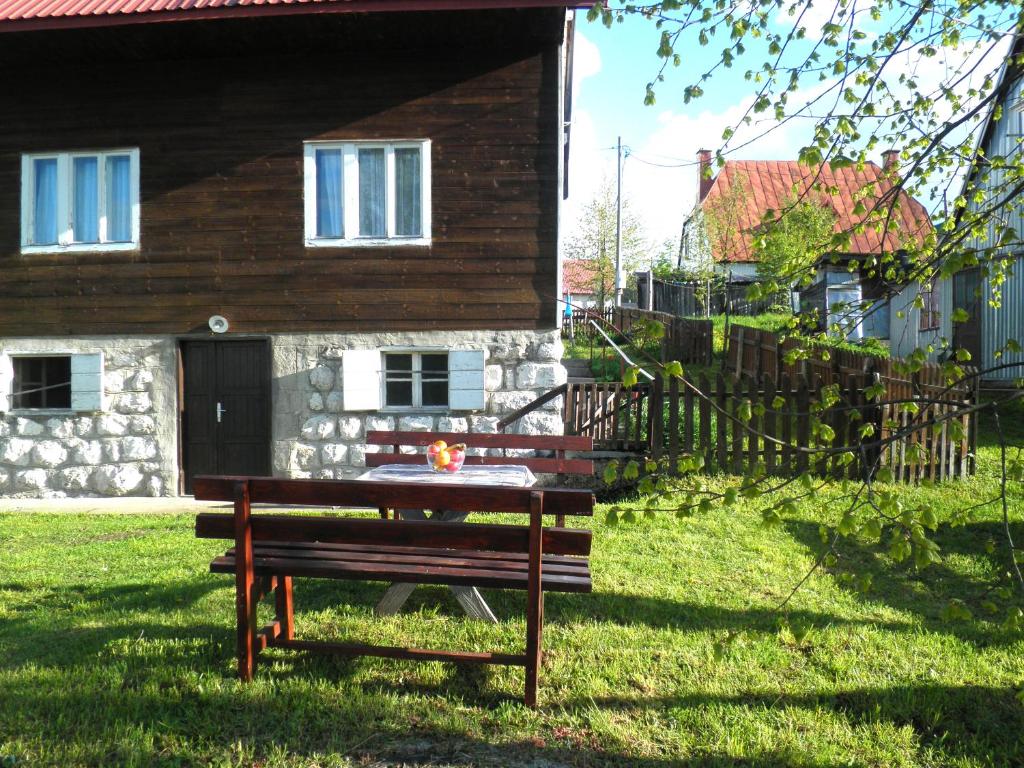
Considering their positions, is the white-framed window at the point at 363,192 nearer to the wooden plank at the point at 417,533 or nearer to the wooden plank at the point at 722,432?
the wooden plank at the point at 722,432

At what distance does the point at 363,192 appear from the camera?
10375 millimetres


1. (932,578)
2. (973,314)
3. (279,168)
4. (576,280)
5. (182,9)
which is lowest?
(932,578)

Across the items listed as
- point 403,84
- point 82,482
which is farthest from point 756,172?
point 82,482

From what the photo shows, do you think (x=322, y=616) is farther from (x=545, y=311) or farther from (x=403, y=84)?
(x=403, y=84)

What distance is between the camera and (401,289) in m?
10.3

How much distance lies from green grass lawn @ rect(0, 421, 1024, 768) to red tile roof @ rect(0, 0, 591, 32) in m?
6.28

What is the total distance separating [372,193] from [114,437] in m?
4.49

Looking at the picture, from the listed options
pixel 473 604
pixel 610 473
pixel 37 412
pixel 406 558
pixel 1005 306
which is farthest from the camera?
pixel 1005 306

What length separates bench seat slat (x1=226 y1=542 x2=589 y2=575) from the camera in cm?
419

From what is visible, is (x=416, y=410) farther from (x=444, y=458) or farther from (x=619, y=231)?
(x=619, y=231)

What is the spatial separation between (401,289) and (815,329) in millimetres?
6515

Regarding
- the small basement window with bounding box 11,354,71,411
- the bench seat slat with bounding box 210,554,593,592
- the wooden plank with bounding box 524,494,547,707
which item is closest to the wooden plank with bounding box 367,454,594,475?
the bench seat slat with bounding box 210,554,593,592

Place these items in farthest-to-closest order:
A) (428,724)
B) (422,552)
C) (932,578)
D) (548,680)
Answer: (932,578) < (422,552) < (548,680) < (428,724)

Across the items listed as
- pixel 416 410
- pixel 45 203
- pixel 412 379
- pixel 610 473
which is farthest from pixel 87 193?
pixel 610 473
